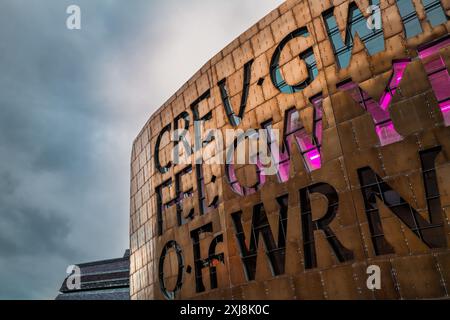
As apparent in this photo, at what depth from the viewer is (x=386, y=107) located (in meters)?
17.1

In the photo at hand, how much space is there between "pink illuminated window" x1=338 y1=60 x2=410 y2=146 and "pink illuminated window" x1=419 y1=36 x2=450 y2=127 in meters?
0.93

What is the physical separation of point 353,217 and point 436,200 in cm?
354

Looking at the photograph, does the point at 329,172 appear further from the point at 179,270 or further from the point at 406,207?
the point at 179,270

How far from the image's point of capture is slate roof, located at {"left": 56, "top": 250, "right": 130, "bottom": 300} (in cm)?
6600

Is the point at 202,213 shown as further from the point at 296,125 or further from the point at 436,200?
the point at 436,200

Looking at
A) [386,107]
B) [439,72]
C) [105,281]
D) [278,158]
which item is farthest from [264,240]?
[105,281]

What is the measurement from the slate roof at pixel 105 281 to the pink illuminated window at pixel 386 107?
59.3 m

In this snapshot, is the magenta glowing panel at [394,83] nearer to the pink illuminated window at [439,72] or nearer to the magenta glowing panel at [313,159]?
the pink illuminated window at [439,72]

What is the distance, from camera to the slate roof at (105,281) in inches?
2598

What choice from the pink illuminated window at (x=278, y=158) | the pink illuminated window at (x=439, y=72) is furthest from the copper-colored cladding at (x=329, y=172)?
the pink illuminated window at (x=278, y=158)

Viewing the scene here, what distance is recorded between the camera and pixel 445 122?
15.1 m

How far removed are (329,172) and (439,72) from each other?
665cm
